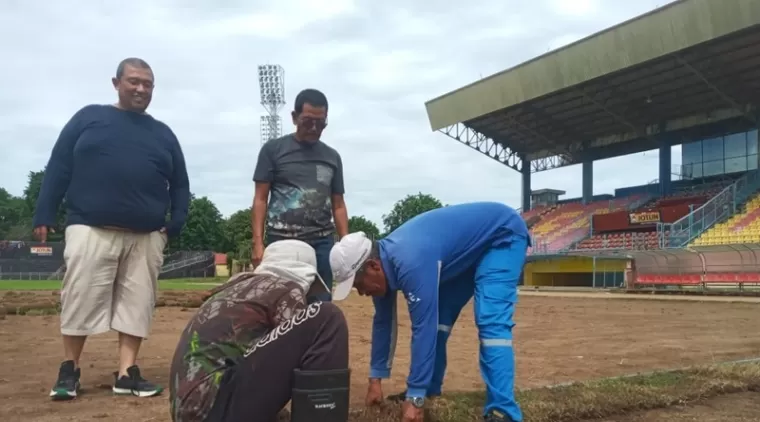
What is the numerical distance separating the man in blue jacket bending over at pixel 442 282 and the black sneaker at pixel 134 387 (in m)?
1.35

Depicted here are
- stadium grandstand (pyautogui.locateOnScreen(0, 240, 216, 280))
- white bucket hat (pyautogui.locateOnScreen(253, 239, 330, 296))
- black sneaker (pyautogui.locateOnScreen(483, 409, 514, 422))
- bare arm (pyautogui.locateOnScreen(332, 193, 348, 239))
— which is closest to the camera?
white bucket hat (pyautogui.locateOnScreen(253, 239, 330, 296))

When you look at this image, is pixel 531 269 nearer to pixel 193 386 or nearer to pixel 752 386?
pixel 752 386

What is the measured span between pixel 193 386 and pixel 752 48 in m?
29.6

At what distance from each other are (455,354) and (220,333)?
13.0 feet

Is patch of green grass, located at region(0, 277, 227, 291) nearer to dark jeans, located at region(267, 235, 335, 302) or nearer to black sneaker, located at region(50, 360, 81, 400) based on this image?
Result: black sneaker, located at region(50, 360, 81, 400)

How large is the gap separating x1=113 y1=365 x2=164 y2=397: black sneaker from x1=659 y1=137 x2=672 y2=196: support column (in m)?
34.5

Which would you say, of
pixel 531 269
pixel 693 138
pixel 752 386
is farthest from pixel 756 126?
pixel 752 386

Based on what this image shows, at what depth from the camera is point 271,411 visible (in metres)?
2.53

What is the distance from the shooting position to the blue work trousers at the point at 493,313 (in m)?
3.13

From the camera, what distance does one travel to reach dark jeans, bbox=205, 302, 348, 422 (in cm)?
242

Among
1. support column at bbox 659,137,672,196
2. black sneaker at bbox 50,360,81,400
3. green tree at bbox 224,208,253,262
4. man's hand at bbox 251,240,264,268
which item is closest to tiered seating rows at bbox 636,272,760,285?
support column at bbox 659,137,672,196

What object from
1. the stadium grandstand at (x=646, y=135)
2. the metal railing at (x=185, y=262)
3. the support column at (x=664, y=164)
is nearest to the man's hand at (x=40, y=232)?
the stadium grandstand at (x=646, y=135)

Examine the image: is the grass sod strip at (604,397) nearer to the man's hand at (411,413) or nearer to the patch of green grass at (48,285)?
the man's hand at (411,413)

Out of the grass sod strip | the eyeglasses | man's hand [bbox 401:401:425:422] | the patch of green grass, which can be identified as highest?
the eyeglasses
